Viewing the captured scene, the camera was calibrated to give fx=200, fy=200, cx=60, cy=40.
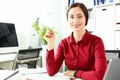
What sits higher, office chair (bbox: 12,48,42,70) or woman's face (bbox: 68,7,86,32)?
woman's face (bbox: 68,7,86,32)

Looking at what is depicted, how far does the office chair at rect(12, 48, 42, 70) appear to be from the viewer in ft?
8.46

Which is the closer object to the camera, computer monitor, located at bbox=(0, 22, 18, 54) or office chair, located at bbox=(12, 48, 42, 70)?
office chair, located at bbox=(12, 48, 42, 70)

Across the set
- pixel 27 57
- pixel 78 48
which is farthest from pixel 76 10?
pixel 27 57

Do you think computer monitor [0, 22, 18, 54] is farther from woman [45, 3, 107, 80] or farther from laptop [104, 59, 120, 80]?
laptop [104, 59, 120, 80]

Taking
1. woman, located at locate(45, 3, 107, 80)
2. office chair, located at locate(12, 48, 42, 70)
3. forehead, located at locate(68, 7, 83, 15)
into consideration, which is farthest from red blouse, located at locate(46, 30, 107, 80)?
office chair, located at locate(12, 48, 42, 70)

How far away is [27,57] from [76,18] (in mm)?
1241

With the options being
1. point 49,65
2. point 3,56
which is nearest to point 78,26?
point 49,65

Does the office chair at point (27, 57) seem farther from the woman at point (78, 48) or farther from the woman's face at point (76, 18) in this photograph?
the woman's face at point (76, 18)

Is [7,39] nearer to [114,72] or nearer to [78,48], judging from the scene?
[78,48]

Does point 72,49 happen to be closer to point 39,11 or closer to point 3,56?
point 3,56

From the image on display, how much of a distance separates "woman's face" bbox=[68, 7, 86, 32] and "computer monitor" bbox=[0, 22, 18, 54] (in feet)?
4.45

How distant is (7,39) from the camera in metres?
2.80

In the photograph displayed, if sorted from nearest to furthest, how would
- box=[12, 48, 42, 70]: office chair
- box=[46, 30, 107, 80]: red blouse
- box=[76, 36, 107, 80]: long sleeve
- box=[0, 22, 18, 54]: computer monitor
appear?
1. box=[76, 36, 107, 80]: long sleeve
2. box=[46, 30, 107, 80]: red blouse
3. box=[12, 48, 42, 70]: office chair
4. box=[0, 22, 18, 54]: computer monitor

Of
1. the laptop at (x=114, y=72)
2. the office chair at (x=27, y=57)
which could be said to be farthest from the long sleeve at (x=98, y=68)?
the office chair at (x=27, y=57)
